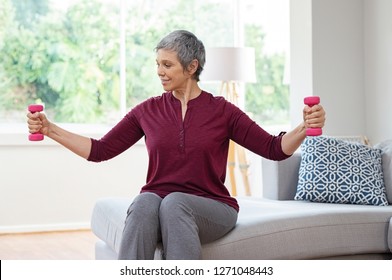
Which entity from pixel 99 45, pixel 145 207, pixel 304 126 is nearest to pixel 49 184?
pixel 99 45

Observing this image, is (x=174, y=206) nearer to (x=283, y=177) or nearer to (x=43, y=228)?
(x=283, y=177)

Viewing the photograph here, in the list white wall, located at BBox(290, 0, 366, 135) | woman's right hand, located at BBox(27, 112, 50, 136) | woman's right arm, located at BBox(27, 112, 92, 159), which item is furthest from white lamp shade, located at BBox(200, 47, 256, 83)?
woman's right hand, located at BBox(27, 112, 50, 136)

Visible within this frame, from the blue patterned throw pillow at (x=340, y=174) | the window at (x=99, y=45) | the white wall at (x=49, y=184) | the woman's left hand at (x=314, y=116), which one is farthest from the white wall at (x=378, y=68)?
the woman's left hand at (x=314, y=116)

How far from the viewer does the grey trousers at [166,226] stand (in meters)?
2.55

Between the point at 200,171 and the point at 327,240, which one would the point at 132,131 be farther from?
the point at 327,240

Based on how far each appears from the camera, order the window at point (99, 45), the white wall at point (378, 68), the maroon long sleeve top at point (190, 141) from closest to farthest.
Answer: the maroon long sleeve top at point (190, 141), the white wall at point (378, 68), the window at point (99, 45)

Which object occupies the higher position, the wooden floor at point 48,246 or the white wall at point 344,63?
the white wall at point 344,63

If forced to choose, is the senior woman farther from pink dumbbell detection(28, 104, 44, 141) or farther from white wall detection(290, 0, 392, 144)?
white wall detection(290, 0, 392, 144)

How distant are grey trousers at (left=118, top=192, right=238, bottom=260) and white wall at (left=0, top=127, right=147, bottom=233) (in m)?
3.18

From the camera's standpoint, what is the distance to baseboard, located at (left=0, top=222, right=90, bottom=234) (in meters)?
5.69

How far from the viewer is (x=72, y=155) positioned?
584 centimetres

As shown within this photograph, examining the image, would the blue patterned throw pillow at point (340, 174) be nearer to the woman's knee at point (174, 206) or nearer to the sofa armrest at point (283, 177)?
the sofa armrest at point (283, 177)

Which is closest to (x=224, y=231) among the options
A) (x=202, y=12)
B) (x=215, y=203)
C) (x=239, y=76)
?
(x=215, y=203)

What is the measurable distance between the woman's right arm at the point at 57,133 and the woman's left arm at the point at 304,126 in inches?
28.5
